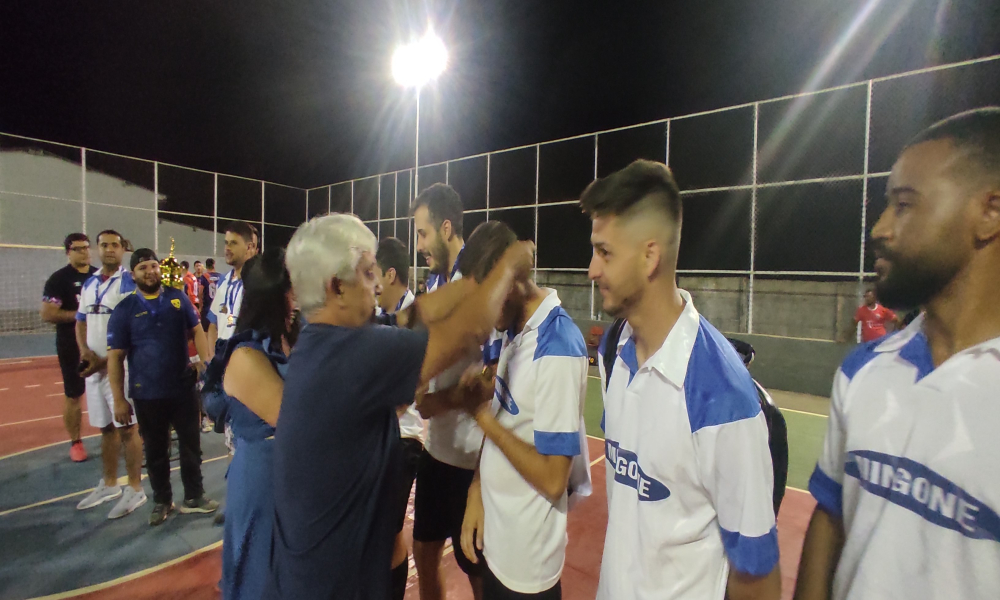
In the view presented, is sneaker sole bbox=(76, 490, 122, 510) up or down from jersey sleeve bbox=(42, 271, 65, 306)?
down

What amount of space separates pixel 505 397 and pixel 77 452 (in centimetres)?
575

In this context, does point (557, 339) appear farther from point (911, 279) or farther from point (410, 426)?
point (410, 426)

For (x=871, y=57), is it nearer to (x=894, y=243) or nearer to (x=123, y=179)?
(x=894, y=243)

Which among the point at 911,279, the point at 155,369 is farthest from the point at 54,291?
the point at 911,279

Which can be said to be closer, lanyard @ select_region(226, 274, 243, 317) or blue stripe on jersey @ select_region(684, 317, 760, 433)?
blue stripe on jersey @ select_region(684, 317, 760, 433)

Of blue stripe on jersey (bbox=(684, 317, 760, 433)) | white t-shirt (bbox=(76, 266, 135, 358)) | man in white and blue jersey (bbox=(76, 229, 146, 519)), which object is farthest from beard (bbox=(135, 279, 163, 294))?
blue stripe on jersey (bbox=(684, 317, 760, 433))

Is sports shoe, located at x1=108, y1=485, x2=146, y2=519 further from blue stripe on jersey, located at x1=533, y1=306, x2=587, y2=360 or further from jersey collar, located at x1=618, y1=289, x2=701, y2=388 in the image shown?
jersey collar, located at x1=618, y1=289, x2=701, y2=388

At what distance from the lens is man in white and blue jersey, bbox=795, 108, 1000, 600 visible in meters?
0.87

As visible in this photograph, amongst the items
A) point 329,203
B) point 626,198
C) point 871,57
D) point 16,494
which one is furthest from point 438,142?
point 626,198

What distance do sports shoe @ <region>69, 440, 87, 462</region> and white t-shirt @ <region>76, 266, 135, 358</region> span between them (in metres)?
1.38

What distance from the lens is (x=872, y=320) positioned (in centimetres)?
687

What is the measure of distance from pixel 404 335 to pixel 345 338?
0.16 m

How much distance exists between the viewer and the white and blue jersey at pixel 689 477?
1070 millimetres

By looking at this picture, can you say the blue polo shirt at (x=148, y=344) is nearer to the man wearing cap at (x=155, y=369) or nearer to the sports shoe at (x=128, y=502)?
the man wearing cap at (x=155, y=369)
